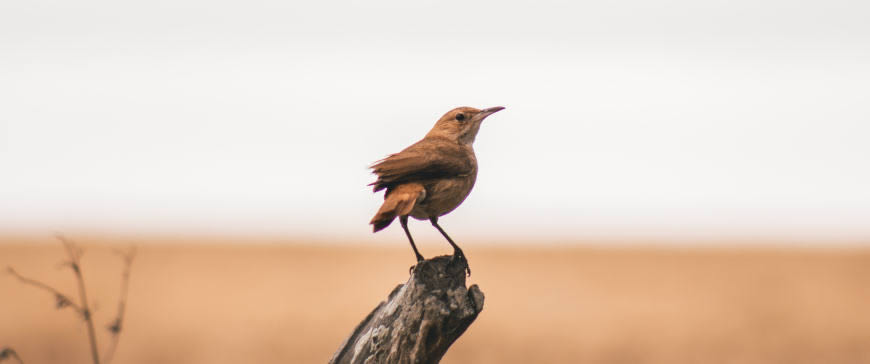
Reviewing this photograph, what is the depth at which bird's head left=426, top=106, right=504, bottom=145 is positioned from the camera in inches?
285

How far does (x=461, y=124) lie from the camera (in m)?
7.32

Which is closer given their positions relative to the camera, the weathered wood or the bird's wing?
the weathered wood

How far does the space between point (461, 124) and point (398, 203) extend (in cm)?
215

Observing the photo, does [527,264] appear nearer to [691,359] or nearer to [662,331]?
[662,331]

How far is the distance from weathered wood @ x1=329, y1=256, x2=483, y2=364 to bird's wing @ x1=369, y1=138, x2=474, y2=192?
4.25 ft

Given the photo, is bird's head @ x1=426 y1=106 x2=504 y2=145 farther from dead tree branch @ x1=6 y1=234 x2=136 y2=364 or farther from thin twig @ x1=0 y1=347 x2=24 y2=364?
thin twig @ x1=0 y1=347 x2=24 y2=364

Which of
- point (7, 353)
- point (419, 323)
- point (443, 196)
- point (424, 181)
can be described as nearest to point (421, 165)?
point (424, 181)

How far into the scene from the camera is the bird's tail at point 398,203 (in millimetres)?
5055

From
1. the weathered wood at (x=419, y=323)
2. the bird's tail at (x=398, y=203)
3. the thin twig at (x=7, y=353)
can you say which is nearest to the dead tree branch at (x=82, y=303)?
the thin twig at (x=7, y=353)

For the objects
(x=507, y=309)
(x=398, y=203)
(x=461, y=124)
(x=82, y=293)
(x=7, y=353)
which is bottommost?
(x=7, y=353)

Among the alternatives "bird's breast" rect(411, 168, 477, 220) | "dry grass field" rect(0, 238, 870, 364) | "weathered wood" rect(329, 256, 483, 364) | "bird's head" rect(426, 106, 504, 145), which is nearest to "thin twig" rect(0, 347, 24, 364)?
"weathered wood" rect(329, 256, 483, 364)

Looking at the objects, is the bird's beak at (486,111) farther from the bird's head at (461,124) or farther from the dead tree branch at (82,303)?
the dead tree branch at (82,303)

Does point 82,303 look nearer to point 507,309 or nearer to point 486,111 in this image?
point 486,111

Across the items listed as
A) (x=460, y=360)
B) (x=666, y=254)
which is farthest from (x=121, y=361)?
(x=666, y=254)
